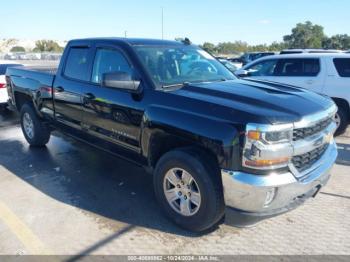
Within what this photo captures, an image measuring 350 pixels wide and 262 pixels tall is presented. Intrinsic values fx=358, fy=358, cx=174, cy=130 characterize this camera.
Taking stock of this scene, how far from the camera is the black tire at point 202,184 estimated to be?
325 centimetres

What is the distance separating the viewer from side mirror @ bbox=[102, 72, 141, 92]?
382 centimetres

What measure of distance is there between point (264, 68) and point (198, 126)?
A: 5682 millimetres

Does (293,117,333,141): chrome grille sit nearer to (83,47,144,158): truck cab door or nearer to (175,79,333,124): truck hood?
(175,79,333,124): truck hood

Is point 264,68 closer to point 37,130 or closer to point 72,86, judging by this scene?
point 72,86

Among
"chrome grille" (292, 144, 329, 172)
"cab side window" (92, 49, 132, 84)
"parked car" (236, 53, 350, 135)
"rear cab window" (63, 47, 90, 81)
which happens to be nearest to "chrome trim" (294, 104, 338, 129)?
"chrome grille" (292, 144, 329, 172)

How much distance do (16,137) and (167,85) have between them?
4834 millimetres

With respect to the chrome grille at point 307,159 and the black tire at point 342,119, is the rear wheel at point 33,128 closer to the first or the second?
the chrome grille at point 307,159

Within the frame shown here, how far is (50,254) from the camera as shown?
10.6 feet

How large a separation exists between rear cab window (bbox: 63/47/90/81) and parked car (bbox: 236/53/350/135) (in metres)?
3.05

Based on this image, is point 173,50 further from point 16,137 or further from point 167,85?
point 16,137

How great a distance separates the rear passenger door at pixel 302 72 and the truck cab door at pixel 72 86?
4.71 meters

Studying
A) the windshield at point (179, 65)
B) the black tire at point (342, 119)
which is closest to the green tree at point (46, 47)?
the black tire at point (342, 119)

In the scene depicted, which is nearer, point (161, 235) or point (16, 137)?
point (161, 235)

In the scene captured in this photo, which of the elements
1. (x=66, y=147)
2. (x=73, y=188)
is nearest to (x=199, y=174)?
(x=73, y=188)
